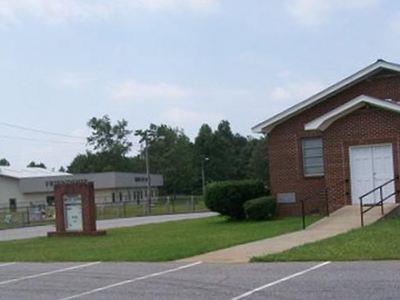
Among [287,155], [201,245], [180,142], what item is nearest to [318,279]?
[201,245]

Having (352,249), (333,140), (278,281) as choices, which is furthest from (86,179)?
(278,281)

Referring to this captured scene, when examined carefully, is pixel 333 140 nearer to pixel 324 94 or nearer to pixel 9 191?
pixel 324 94

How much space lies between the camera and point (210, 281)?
42.3 feet

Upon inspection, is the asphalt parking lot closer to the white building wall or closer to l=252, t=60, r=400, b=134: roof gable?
l=252, t=60, r=400, b=134: roof gable

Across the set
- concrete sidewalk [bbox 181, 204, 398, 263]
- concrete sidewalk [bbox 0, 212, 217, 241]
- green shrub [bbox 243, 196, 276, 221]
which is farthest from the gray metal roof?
concrete sidewalk [bbox 181, 204, 398, 263]

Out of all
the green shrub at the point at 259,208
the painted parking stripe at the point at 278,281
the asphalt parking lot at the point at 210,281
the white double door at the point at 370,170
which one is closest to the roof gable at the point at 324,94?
the white double door at the point at 370,170

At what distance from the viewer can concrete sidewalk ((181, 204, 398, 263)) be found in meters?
16.8

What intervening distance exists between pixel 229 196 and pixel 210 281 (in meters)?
15.7

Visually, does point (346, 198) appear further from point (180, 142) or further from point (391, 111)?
point (180, 142)

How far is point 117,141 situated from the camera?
125375 mm

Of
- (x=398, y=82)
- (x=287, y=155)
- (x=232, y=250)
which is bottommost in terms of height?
(x=232, y=250)

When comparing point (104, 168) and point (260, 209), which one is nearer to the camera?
point (260, 209)

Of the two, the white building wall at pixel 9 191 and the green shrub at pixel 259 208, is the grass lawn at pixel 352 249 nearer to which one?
the green shrub at pixel 259 208

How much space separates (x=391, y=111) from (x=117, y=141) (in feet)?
331
